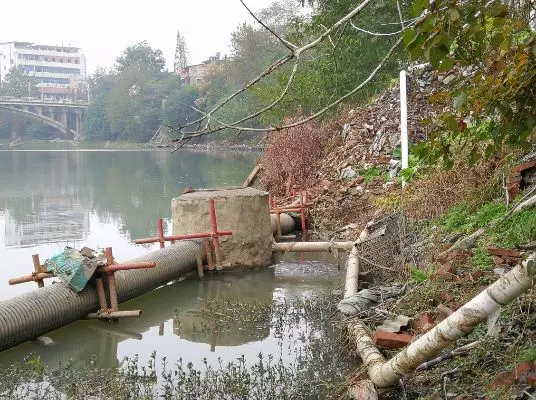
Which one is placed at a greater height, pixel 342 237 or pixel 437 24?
pixel 437 24

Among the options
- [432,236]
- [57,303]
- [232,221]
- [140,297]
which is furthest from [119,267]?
[432,236]

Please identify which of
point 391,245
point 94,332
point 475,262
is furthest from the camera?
point 391,245

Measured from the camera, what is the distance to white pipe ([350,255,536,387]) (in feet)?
11.1

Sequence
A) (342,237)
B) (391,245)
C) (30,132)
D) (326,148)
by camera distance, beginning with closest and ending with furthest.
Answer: (391,245)
(342,237)
(326,148)
(30,132)

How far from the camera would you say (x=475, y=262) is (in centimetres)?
616

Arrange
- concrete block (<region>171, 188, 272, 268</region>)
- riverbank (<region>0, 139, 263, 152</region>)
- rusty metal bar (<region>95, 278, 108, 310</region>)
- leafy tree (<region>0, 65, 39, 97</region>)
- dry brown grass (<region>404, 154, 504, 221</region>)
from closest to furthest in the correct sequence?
rusty metal bar (<region>95, 278, 108, 310</region>) < dry brown grass (<region>404, 154, 504, 221</region>) < concrete block (<region>171, 188, 272, 268</region>) < riverbank (<region>0, 139, 263, 152</region>) < leafy tree (<region>0, 65, 39, 97</region>)

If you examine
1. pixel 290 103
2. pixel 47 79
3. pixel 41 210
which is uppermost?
pixel 47 79

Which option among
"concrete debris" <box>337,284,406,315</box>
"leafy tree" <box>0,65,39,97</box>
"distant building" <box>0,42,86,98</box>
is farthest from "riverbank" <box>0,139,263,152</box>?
"concrete debris" <box>337,284,406,315</box>

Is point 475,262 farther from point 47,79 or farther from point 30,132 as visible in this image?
point 47,79

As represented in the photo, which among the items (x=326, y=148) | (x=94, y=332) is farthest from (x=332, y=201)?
(x=94, y=332)

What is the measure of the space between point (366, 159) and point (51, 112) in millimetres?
79656

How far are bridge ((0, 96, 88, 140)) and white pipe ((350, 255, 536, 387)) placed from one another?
271ft

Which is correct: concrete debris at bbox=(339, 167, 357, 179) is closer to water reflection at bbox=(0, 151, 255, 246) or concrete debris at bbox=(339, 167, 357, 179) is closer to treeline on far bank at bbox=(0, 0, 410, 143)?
treeline on far bank at bbox=(0, 0, 410, 143)

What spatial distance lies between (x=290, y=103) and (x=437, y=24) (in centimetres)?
1923
